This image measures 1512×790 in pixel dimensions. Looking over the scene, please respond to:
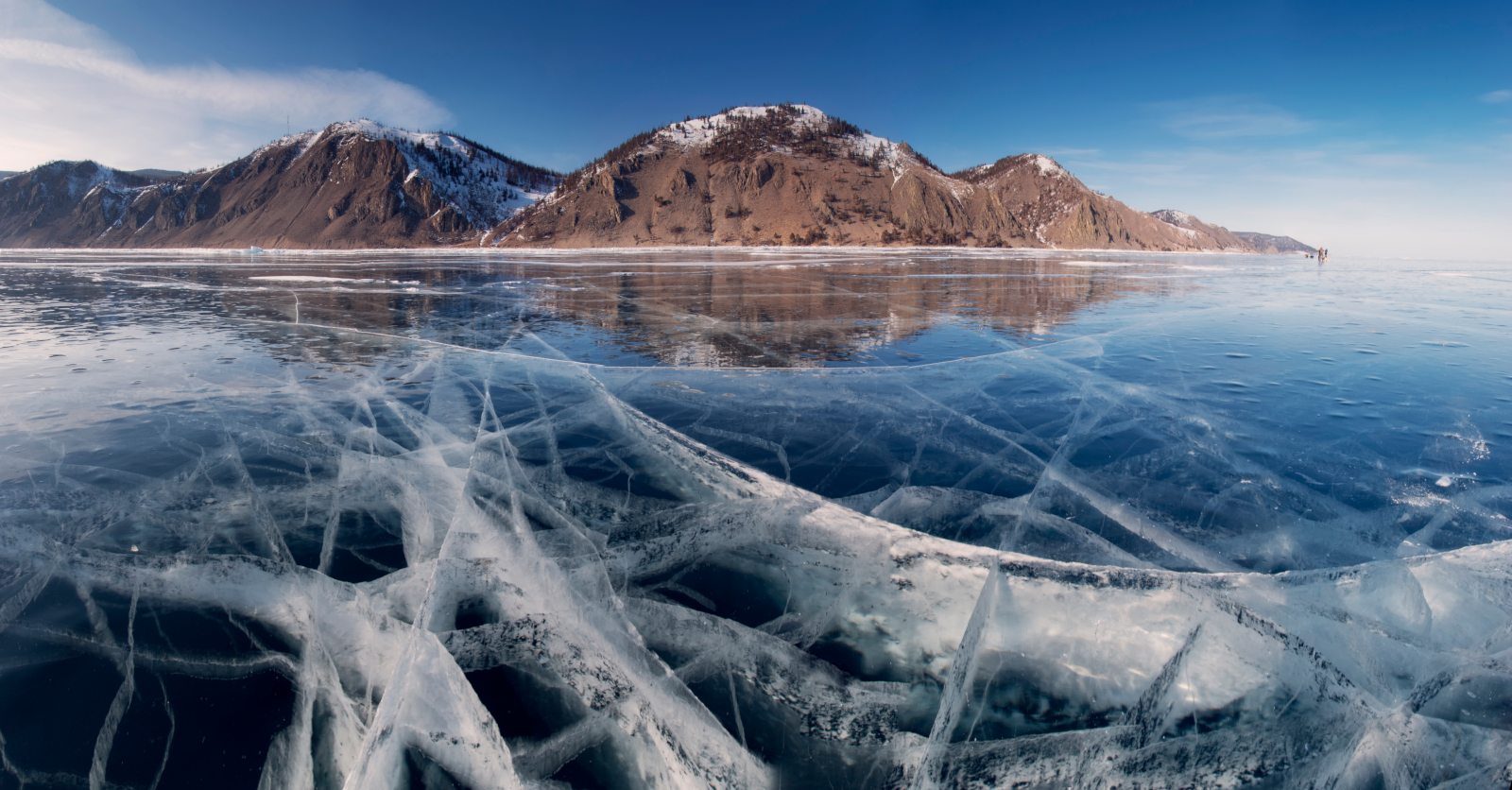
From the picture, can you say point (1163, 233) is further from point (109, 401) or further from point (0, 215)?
point (0, 215)

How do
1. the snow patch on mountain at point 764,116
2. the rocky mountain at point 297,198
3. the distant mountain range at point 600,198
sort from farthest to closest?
the snow patch on mountain at point 764,116
the rocky mountain at point 297,198
the distant mountain range at point 600,198

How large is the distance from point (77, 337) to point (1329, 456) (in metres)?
16.7

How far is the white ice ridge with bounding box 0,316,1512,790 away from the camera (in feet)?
6.86

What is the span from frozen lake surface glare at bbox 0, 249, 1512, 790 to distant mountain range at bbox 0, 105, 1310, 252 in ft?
354

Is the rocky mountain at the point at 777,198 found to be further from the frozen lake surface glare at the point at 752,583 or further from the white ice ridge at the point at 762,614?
the white ice ridge at the point at 762,614

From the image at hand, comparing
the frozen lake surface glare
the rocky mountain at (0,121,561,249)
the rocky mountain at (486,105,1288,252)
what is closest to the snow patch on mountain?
the rocky mountain at (486,105,1288,252)

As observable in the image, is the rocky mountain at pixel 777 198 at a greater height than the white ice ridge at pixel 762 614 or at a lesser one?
greater

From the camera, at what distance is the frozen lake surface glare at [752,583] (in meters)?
2.10

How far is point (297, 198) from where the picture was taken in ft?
492

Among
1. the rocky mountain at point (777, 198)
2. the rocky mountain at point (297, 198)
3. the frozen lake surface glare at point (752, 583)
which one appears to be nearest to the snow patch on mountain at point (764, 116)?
the rocky mountain at point (777, 198)

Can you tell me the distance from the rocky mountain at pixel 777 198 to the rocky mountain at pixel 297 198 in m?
27.5

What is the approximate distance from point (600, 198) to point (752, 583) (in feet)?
Result: 434

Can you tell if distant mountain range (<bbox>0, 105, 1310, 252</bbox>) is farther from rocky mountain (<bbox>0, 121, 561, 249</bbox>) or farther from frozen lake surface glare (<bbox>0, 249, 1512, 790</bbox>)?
frozen lake surface glare (<bbox>0, 249, 1512, 790</bbox>)

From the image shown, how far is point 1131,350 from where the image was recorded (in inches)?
368
